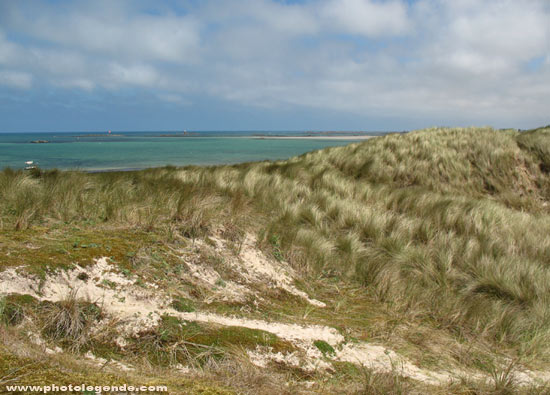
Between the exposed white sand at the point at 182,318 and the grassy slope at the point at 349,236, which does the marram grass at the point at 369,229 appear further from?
the exposed white sand at the point at 182,318

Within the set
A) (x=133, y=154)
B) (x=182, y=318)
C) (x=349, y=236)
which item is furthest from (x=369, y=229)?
(x=133, y=154)

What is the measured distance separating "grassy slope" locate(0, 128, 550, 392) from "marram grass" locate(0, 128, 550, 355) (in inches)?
0.7

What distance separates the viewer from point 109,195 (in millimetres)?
5586

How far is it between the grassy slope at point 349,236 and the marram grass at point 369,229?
2 centimetres

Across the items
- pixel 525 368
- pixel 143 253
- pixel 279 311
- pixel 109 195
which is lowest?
pixel 525 368

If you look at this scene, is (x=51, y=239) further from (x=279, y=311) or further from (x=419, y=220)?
(x=419, y=220)

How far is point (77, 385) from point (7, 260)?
79.9 inches

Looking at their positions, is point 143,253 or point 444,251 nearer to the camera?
point 143,253

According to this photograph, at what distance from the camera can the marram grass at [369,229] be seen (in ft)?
13.2

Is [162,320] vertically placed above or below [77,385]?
below

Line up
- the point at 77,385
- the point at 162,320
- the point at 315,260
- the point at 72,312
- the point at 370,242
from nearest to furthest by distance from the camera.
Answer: the point at 77,385, the point at 72,312, the point at 162,320, the point at 315,260, the point at 370,242

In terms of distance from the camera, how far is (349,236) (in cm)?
544

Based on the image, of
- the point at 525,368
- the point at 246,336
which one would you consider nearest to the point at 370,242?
the point at 525,368

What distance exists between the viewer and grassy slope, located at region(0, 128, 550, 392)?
145 inches
